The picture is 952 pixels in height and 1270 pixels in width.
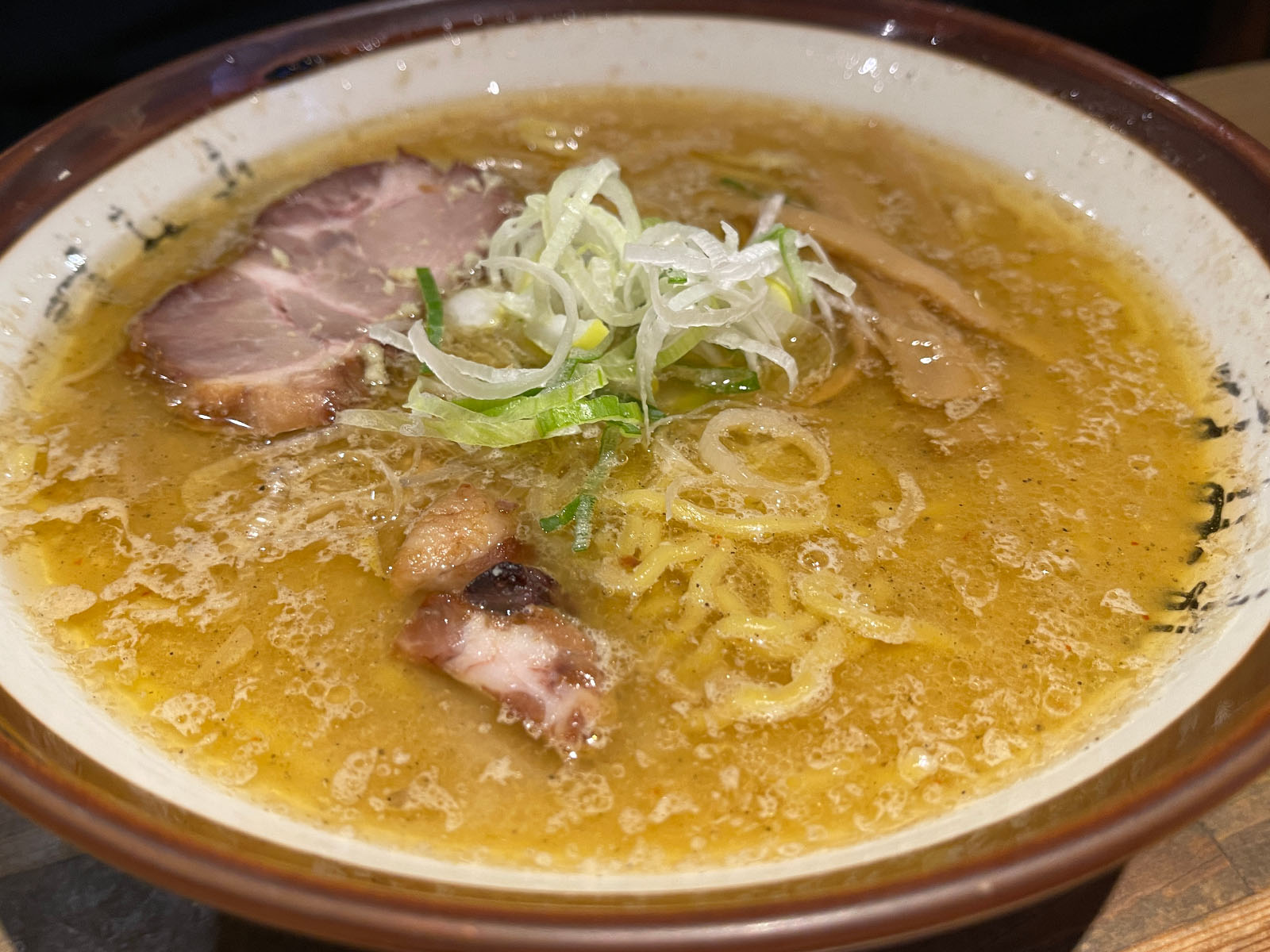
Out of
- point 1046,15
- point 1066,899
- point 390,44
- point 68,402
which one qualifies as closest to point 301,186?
point 390,44

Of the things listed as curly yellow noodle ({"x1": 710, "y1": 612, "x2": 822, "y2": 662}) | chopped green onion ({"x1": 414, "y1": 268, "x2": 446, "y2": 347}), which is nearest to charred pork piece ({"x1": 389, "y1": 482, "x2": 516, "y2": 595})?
curly yellow noodle ({"x1": 710, "y1": 612, "x2": 822, "y2": 662})

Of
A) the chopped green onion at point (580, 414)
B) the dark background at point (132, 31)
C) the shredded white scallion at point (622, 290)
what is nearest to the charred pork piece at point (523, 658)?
the chopped green onion at point (580, 414)

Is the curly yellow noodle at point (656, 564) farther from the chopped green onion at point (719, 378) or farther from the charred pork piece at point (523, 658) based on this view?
the chopped green onion at point (719, 378)

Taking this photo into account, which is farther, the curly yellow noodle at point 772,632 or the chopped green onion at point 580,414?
the chopped green onion at point 580,414

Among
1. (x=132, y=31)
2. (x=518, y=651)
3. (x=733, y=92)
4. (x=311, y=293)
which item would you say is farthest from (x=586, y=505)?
(x=132, y=31)

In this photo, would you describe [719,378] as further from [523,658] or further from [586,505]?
[523,658]

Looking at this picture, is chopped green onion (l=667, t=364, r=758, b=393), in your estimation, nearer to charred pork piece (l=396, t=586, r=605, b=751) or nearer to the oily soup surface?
the oily soup surface
